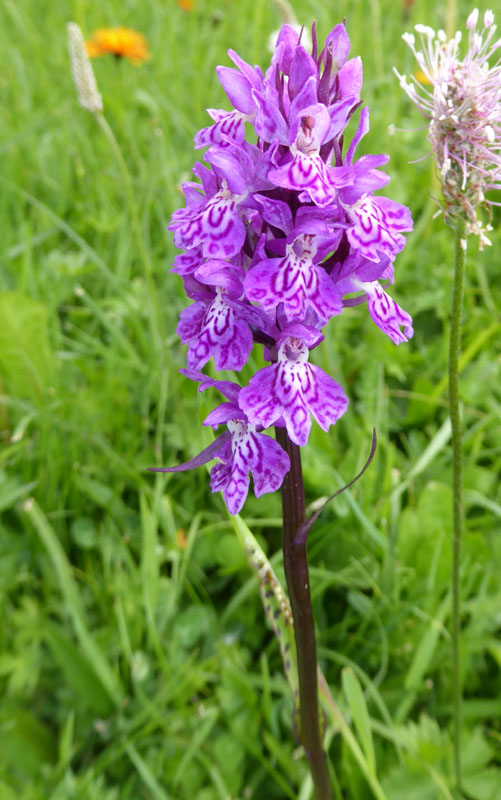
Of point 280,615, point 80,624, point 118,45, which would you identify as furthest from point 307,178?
point 118,45

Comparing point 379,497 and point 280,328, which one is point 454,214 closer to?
point 280,328

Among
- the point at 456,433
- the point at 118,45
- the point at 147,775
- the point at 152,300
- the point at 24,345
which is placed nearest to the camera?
the point at 456,433

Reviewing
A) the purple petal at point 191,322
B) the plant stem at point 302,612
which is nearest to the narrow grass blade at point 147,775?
the plant stem at point 302,612

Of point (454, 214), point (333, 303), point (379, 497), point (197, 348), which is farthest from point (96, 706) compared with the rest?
point (454, 214)

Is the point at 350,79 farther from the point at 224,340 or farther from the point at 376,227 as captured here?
the point at 224,340

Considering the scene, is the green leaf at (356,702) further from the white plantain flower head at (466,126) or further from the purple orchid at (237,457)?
the white plantain flower head at (466,126)

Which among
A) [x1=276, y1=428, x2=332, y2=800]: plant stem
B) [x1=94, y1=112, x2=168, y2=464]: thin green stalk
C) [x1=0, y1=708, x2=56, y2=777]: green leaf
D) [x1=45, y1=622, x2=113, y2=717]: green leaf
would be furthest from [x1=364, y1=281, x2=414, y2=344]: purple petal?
[x1=0, y1=708, x2=56, y2=777]: green leaf

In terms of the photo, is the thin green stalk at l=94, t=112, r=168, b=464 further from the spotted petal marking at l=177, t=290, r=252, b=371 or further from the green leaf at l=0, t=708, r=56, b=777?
the spotted petal marking at l=177, t=290, r=252, b=371
